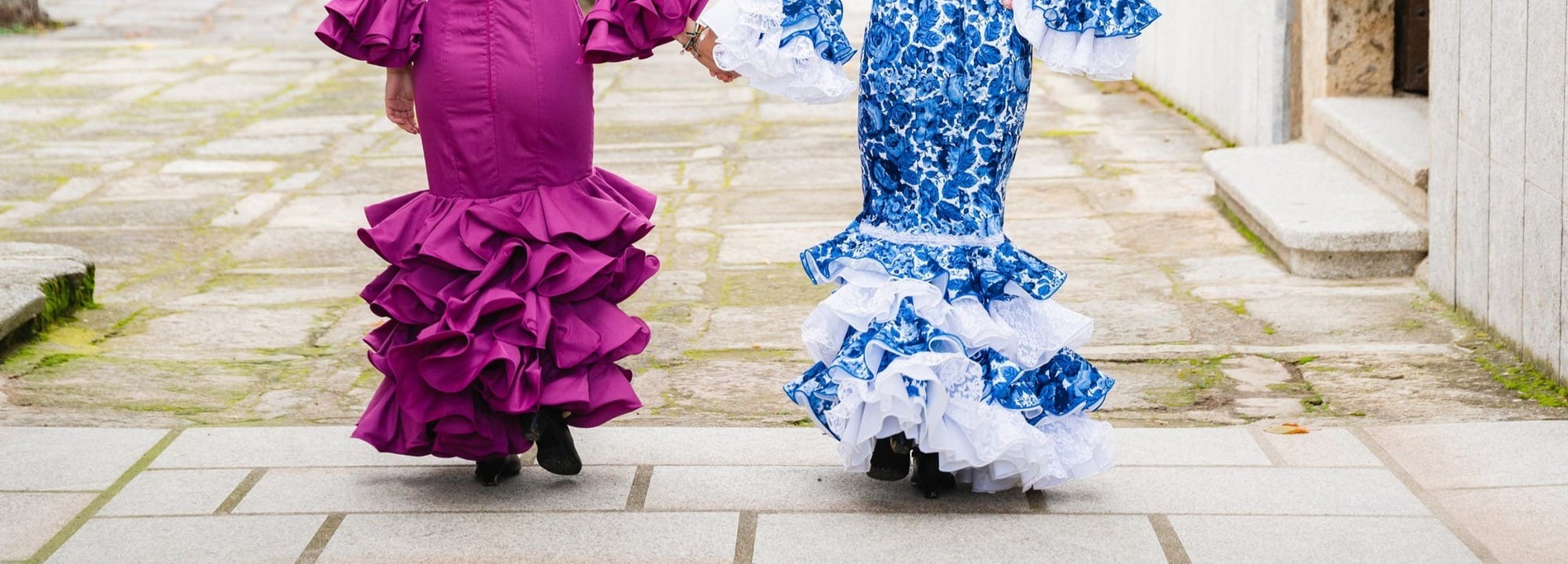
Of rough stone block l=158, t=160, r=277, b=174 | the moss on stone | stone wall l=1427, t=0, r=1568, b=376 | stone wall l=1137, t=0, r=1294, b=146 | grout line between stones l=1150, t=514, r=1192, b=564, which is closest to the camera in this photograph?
→ grout line between stones l=1150, t=514, r=1192, b=564

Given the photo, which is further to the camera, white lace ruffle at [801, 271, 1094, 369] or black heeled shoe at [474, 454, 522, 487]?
black heeled shoe at [474, 454, 522, 487]

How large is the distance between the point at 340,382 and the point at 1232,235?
3.42 m

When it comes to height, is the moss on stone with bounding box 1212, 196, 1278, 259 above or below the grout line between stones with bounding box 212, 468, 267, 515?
below

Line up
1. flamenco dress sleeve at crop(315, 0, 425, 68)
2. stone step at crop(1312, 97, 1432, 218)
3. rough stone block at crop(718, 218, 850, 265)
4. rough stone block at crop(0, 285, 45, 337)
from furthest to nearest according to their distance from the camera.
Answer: rough stone block at crop(718, 218, 850, 265), stone step at crop(1312, 97, 1432, 218), rough stone block at crop(0, 285, 45, 337), flamenco dress sleeve at crop(315, 0, 425, 68)

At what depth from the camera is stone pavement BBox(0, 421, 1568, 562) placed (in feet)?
10.7

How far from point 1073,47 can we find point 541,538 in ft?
4.84

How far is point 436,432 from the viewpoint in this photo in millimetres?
3514

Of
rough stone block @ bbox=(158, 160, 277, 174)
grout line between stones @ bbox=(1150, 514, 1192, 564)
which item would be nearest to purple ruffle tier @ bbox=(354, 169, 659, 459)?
grout line between stones @ bbox=(1150, 514, 1192, 564)

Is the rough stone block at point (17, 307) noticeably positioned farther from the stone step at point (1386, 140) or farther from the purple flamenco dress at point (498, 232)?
the stone step at point (1386, 140)

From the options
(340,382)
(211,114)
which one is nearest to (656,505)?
(340,382)

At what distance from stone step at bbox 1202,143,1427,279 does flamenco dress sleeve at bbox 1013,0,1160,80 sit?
2.49 m

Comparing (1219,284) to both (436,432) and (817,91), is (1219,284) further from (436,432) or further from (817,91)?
(436,432)

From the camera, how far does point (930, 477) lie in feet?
11.6

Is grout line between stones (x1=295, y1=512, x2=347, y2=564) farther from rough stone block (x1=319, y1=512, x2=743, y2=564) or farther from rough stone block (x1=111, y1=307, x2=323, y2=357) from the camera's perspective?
rough stone block (x1=111, y1=307, x2=323, y2=357)
